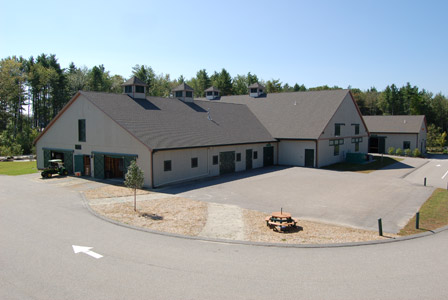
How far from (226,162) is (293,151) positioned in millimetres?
9328

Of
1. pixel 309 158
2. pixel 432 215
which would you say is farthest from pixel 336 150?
pixel 432 215

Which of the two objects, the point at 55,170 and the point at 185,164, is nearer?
the point at 185,164

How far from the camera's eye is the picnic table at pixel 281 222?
1430cm

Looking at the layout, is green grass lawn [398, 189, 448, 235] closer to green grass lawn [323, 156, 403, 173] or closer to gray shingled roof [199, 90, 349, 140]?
green grass lawn [323, 156, 403, 173]

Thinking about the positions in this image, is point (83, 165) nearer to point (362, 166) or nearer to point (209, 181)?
point (209, 181)

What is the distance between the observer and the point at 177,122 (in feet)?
96.3

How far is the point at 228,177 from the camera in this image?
2847 centimetres

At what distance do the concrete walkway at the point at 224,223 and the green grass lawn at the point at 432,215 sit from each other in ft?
23.2

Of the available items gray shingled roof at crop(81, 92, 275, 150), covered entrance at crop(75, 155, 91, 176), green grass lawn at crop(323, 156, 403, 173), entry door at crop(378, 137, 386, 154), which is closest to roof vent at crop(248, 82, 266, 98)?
gray shingled roof at crop(81, 92, 275, 150)

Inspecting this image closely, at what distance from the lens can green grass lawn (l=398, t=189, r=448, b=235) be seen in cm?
1465

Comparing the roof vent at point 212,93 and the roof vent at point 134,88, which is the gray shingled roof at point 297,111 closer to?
the roof vent at point 212,93

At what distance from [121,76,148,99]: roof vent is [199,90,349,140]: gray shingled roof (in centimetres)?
1522

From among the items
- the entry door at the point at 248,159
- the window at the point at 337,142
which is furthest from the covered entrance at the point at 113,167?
the window at the point at 337,142

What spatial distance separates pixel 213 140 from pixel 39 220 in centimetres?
1620
